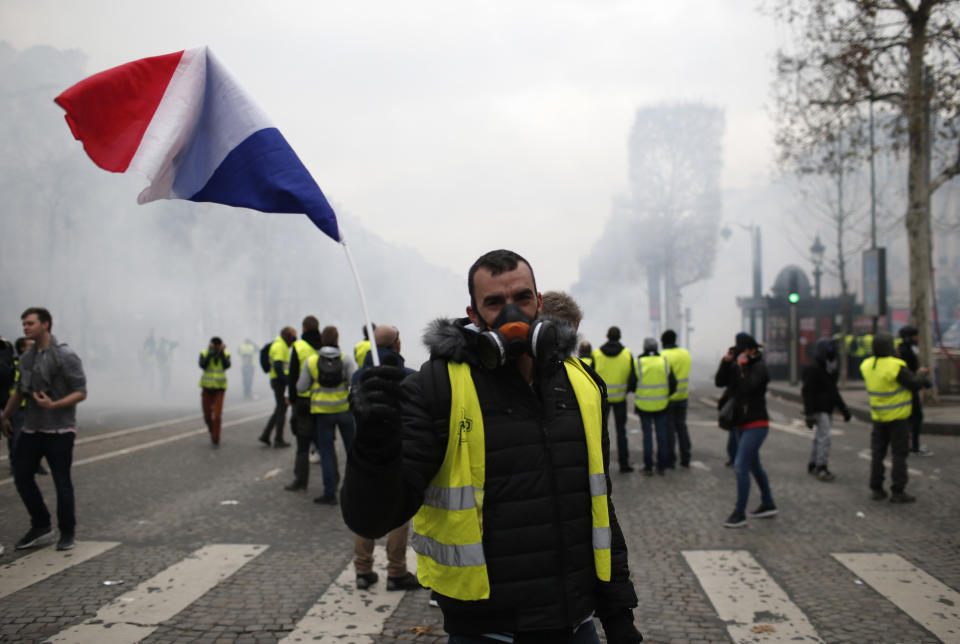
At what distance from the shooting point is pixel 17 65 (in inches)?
842

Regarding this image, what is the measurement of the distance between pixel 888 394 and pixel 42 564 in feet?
23.7

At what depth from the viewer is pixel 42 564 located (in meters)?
4.99

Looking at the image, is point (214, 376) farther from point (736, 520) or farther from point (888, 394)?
point (888, 394)

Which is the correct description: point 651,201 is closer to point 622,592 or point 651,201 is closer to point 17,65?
point 17,65

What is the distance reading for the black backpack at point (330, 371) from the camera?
22.4 feet

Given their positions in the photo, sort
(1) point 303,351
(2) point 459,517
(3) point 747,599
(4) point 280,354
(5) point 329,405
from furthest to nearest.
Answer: (4) point 280,354 < (1) point 303,351 < (5) point 329,405 < (3) point 747,599 < (2) point 459,517

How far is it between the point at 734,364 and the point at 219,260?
30.3 meters

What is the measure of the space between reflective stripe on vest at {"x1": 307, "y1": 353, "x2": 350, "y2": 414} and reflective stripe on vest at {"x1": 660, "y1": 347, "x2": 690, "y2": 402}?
3.91 meters

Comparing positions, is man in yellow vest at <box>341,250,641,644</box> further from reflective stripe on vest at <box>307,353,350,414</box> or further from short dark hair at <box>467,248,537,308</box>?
reflective stripe on vest at <box>307,353,350,414</box>

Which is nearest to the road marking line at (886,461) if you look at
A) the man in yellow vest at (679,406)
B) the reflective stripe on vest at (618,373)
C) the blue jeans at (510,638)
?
the man in yellow vest at (679,406)

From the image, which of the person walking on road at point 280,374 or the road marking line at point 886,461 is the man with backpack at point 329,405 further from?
the road marking line at point 886,461

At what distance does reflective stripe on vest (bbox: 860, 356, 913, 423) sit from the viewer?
695 cm

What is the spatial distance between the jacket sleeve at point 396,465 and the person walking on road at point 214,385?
368 inches

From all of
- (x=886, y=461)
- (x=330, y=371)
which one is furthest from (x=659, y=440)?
(x=330, y=371)
